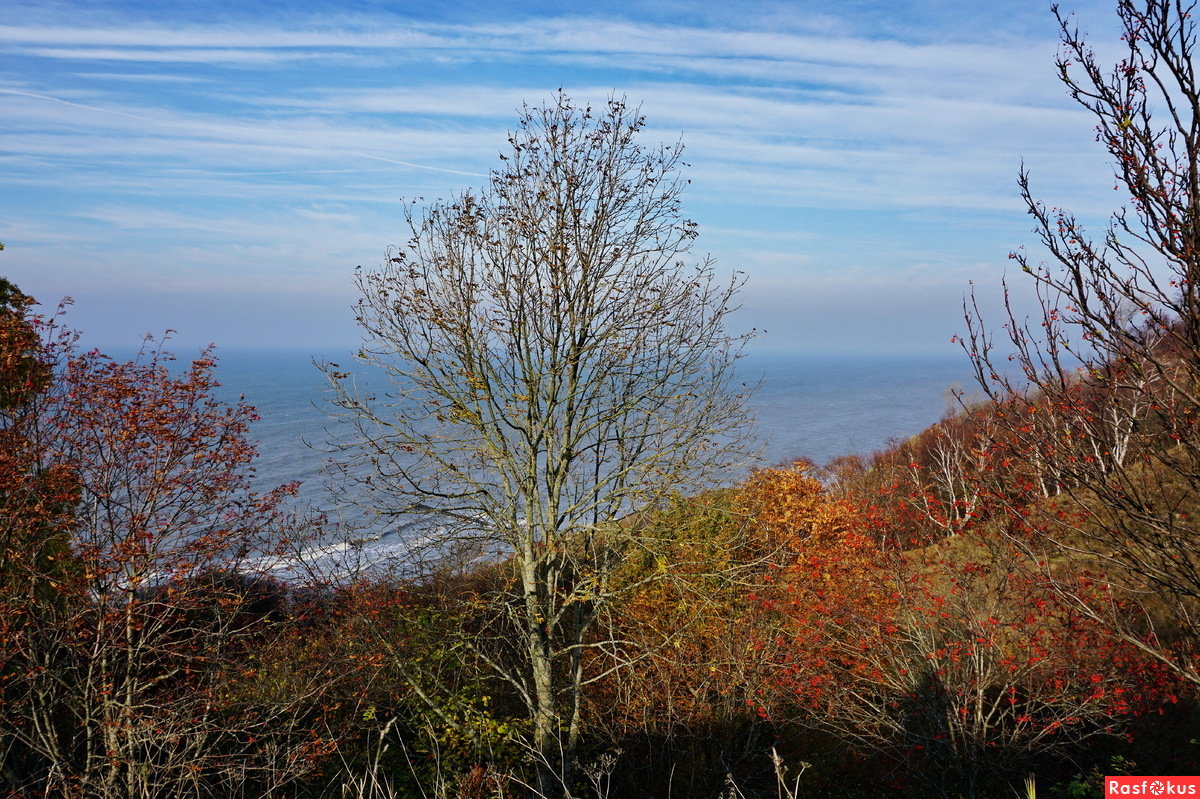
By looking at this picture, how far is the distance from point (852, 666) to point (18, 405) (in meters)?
17.6

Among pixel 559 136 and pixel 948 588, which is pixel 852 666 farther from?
pixel 559 136

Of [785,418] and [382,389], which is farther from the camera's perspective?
[785,418]

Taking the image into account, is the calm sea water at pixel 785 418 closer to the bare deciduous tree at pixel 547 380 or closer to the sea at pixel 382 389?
the sea at pixel 382 389

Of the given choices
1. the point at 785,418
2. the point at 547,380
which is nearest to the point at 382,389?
the point at 785,418

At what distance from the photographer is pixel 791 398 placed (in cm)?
14475

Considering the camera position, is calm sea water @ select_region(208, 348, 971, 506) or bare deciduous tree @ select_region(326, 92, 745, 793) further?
calm sea water @ select_region(208, 348, 971, 506)

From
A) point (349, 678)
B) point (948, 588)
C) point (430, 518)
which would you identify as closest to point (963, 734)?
point (430, 518)

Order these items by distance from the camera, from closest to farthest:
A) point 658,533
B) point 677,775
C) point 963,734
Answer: point 963,734 < point 658,533 < point 677,775

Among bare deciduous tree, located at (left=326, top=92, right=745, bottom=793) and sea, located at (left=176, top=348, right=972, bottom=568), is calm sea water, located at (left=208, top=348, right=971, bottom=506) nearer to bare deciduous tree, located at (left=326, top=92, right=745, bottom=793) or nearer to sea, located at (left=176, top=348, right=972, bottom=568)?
sea, located at (left=176, top=348, right=972, bottom=568)

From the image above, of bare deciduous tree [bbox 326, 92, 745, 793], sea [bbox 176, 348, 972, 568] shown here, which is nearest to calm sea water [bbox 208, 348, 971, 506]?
sea [bbox 176, 348, 972, 568]

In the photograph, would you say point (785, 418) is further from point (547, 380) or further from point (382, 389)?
point (547, 380)

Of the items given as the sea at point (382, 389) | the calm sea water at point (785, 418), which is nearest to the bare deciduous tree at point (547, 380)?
the sea at point (382, 389)

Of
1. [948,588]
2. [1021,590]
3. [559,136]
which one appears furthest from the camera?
[948,588]

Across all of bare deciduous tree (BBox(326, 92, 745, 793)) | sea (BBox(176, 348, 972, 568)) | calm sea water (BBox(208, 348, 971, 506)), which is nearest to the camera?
bare deciduous tree (BBox(326, 92, 745, 793))
